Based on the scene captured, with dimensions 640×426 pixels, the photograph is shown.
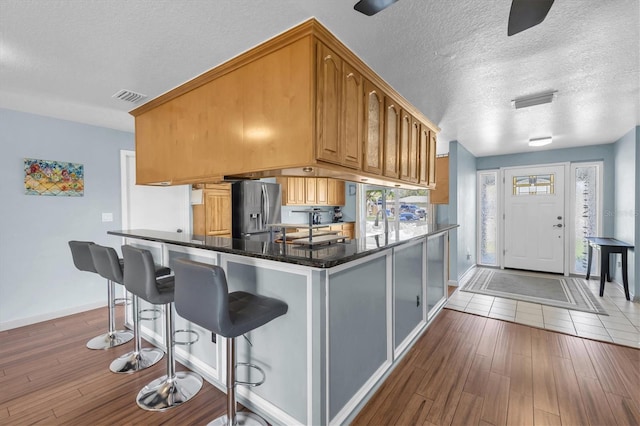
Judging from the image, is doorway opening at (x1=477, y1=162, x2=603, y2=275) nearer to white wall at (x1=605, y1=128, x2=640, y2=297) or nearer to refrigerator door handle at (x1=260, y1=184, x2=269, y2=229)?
white wall at (x1=605, y1=128, x2=640, y2=297)

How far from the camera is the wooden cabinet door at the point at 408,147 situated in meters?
2.97

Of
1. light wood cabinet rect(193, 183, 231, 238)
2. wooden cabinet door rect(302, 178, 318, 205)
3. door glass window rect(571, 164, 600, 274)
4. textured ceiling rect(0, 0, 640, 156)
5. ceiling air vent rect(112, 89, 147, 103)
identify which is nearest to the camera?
textured ceiling rect(0, 0, 640, 156)

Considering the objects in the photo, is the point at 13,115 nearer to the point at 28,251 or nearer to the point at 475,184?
the point at 28,251

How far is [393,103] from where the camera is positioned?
2.70 metres

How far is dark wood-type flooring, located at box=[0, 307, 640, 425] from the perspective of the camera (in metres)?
1.86

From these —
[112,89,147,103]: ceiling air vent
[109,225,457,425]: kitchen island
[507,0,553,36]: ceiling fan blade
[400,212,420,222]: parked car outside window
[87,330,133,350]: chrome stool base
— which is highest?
[112,89,147,103]: ceiling air vent

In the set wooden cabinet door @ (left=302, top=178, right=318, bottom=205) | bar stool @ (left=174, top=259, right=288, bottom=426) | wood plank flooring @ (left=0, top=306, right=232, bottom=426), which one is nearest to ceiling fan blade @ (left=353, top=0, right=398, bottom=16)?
bar stool @ (left=174, top=259, right=288, bottom=426)

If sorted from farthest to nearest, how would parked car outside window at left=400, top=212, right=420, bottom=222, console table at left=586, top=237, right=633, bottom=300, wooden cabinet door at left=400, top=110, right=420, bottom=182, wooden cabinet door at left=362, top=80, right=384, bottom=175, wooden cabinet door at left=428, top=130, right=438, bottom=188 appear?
1. parked car outside window at left=400, top=212, right=420, bottom=222
2. console table at left=586, top=237, right=633, bottom=300
3. wooden cabinet door at left=428, top=130, right=438, bottom=188
4. wooden cabinet door at left=400, top=110, right=420, bottom=182
5. wooden cabinet door at left=362, top=80, right=384, bottom=175

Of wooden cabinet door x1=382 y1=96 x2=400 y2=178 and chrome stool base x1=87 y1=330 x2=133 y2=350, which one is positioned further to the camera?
chrome stool base x1=87 y1=330 x2=133 y2=350

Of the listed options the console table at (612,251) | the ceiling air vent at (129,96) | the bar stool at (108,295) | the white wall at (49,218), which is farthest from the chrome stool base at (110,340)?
the console table at (612,251)

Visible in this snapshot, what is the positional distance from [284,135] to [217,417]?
1.83 metres

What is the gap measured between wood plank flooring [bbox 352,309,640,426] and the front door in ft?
10.2

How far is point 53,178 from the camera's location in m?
3.37

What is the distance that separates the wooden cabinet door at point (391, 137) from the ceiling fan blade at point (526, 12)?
1.34 metres
